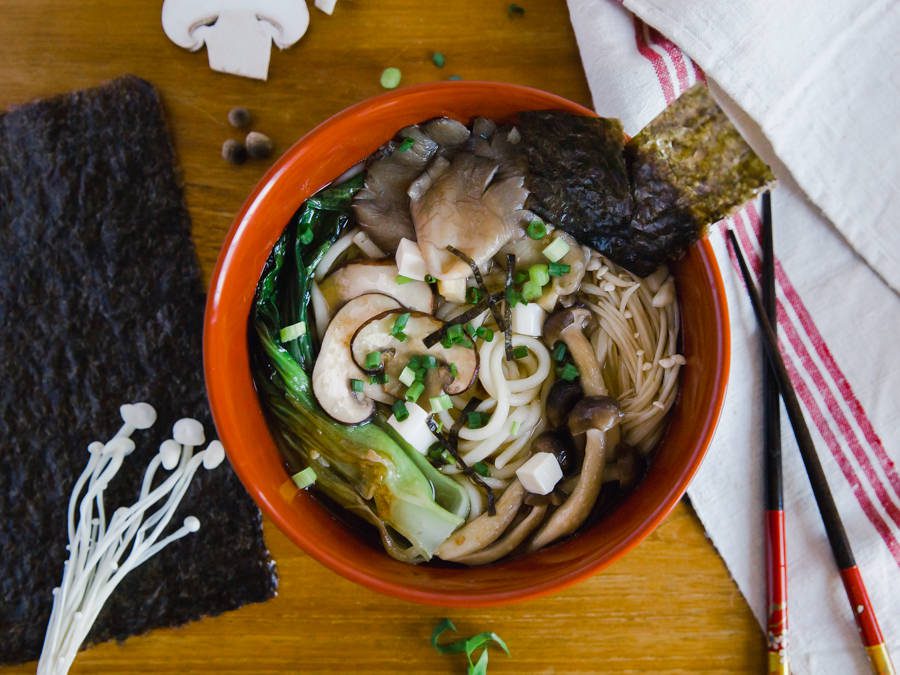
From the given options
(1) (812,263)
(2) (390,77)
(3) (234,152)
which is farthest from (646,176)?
(3) (234,152)

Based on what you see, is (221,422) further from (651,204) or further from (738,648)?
(738,648)

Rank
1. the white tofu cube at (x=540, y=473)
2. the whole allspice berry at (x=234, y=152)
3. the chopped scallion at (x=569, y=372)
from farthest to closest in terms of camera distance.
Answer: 1. the whole allspice berry at (x=234, y=152)
2. the chopped scallion at (x=569, y=372)
3. the white tofu cube at (x=540, y=473)

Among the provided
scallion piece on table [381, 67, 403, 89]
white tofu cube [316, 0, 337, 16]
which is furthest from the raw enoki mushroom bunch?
white tofu cube [316, 0, 337, 16]

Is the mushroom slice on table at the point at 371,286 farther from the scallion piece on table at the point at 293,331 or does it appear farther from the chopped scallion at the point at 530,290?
the chopped scallion at the point at 530,290

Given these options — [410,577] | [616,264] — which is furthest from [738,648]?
[616,264]

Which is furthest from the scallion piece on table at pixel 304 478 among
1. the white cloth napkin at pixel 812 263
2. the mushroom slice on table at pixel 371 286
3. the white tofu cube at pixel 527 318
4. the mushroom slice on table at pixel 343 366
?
the white cloth napkin at pixel 812 263
